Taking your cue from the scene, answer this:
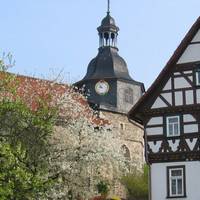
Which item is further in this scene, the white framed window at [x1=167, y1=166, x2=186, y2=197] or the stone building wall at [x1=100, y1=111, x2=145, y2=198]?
the stone building wall at [x1=100, y1=111, x2=145, y2=198]

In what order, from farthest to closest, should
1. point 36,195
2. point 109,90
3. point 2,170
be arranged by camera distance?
point 109,90, point 36,195, point 2,170

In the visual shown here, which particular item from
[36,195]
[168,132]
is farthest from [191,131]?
[36,195]

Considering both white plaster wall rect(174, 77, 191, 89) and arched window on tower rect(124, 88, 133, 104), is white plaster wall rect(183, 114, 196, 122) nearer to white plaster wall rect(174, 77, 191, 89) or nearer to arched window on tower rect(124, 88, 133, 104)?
white plaster wall rect(174, 77, 191, 89)

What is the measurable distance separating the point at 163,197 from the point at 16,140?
714 cm

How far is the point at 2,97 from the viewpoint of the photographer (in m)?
28.0

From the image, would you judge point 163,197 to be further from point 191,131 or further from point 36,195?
point 36,195

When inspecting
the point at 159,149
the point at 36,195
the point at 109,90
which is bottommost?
the point at 36,195

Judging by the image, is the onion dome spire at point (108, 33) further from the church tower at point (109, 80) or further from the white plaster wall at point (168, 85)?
the white plaster wall at point (168, 85)

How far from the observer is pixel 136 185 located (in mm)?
48812

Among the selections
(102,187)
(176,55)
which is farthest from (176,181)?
(102,187)

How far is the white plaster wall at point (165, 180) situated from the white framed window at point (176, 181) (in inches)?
7.5

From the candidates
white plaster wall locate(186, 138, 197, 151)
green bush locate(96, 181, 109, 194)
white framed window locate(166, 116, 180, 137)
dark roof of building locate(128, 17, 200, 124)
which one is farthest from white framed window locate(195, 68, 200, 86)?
green bush locate(96, 181, 109, 194)

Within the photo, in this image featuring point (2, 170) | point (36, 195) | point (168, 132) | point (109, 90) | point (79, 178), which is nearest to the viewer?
point (2, 170)

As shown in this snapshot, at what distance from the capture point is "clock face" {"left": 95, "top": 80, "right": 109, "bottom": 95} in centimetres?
6041
